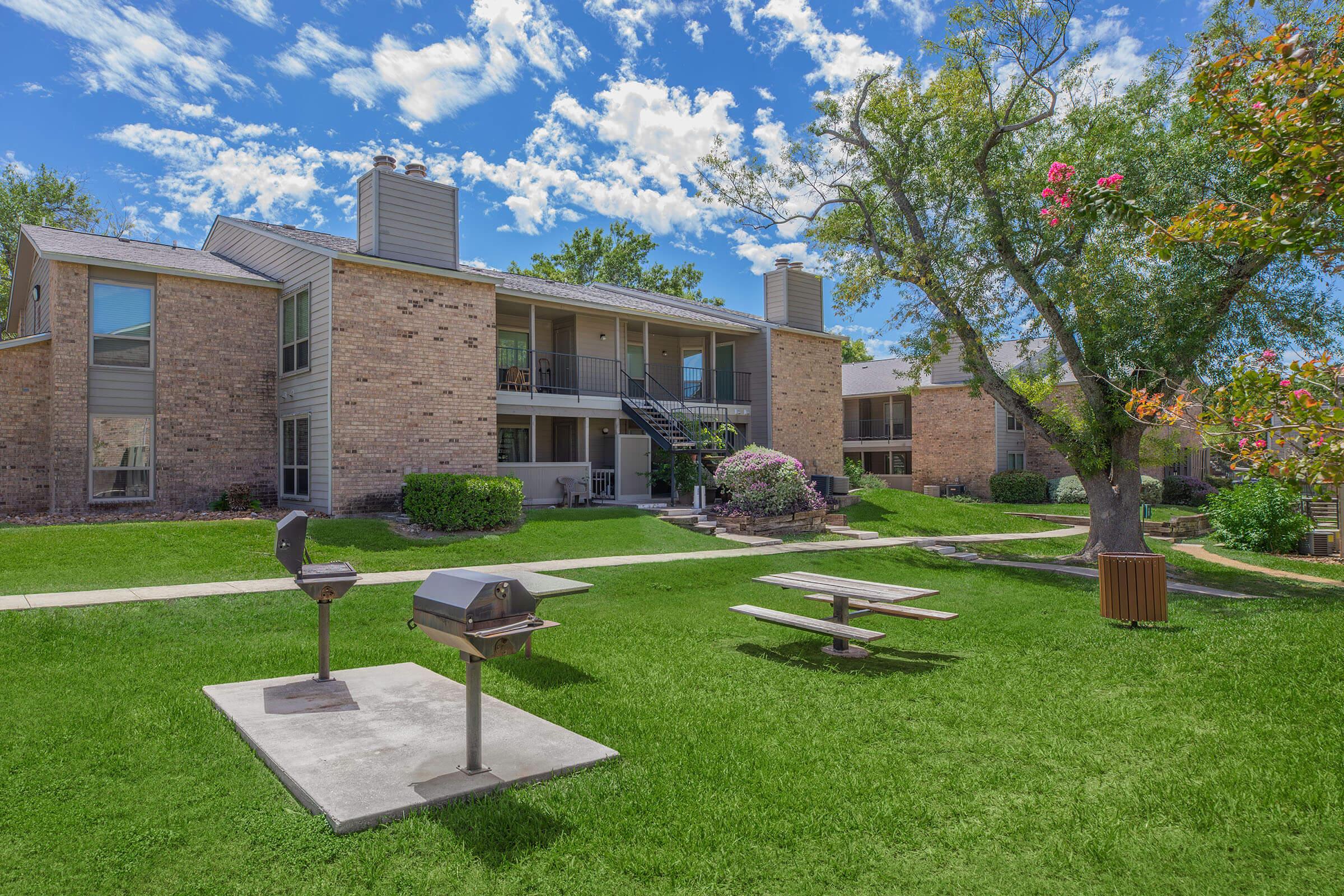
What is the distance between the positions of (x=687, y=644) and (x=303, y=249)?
41.5 feet

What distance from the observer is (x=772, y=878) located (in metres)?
2.99

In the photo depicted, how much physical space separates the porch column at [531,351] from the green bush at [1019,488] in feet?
61.6

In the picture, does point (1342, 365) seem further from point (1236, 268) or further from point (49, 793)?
point (1236, 268)

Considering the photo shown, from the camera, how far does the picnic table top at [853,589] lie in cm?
684

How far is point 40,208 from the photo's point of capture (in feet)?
97.3

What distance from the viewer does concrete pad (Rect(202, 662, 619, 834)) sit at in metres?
3.60

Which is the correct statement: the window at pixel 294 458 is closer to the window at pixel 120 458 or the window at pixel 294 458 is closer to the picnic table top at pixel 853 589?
the window at pixel 120 458

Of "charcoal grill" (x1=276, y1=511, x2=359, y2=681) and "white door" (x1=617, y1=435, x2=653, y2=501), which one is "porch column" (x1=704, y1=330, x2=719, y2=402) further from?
"charcoal grill" (x1=276, y1=511, x2=359, y2=681)

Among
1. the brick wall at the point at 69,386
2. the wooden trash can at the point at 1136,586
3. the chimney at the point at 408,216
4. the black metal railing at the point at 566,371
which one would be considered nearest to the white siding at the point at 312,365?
the chimney at the point at 408,216

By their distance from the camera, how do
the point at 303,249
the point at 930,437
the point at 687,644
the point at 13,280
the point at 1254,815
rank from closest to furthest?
the point at 1254,815 → the point at 687,644 → the point at 303,249 → the point at 13,280 → the point at 930,437

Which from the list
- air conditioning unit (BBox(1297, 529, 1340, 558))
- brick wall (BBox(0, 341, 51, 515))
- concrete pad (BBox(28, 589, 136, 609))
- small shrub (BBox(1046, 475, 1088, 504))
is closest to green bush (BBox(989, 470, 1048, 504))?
small shrub (BBox(1046, 475, 1088, 504))

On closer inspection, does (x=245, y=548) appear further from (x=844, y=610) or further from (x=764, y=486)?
(x=764, y=486)

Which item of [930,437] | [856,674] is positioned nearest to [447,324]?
[856,674]

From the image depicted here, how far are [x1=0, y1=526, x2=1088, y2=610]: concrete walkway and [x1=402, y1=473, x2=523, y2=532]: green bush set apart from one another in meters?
2.57
